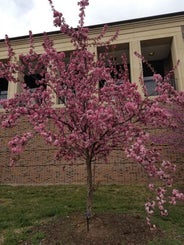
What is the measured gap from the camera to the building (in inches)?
375

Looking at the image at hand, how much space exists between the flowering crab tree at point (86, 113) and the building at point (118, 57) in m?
4.57

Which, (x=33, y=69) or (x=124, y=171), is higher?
(x=33, y=69)

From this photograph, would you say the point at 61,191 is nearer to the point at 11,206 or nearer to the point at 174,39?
the point at 11,206

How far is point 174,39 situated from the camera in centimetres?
1265

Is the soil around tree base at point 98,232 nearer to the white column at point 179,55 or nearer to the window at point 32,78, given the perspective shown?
the window at point 32,78

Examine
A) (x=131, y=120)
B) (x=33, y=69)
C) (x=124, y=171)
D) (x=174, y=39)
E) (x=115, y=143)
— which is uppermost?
(x=174, y=39)

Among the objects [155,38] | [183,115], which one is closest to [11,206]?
[183,115]

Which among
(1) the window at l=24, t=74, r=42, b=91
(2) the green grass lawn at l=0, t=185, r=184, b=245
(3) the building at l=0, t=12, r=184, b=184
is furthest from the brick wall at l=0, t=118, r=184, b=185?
(1) the window at l=24, t=74, r=42, b=91

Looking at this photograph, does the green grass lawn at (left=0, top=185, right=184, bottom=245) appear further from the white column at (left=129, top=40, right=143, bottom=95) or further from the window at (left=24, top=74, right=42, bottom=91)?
the white column at (left=129, top=40, right=143, bottom=95)

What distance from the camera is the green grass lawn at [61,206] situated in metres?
4.96

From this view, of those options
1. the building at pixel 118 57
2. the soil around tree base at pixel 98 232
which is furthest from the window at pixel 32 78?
the soil around tree base at pixel 98 232

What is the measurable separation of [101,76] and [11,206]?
13.8 feet

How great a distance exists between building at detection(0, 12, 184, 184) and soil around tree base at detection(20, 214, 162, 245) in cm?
421

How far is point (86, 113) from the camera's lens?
3928 mm
